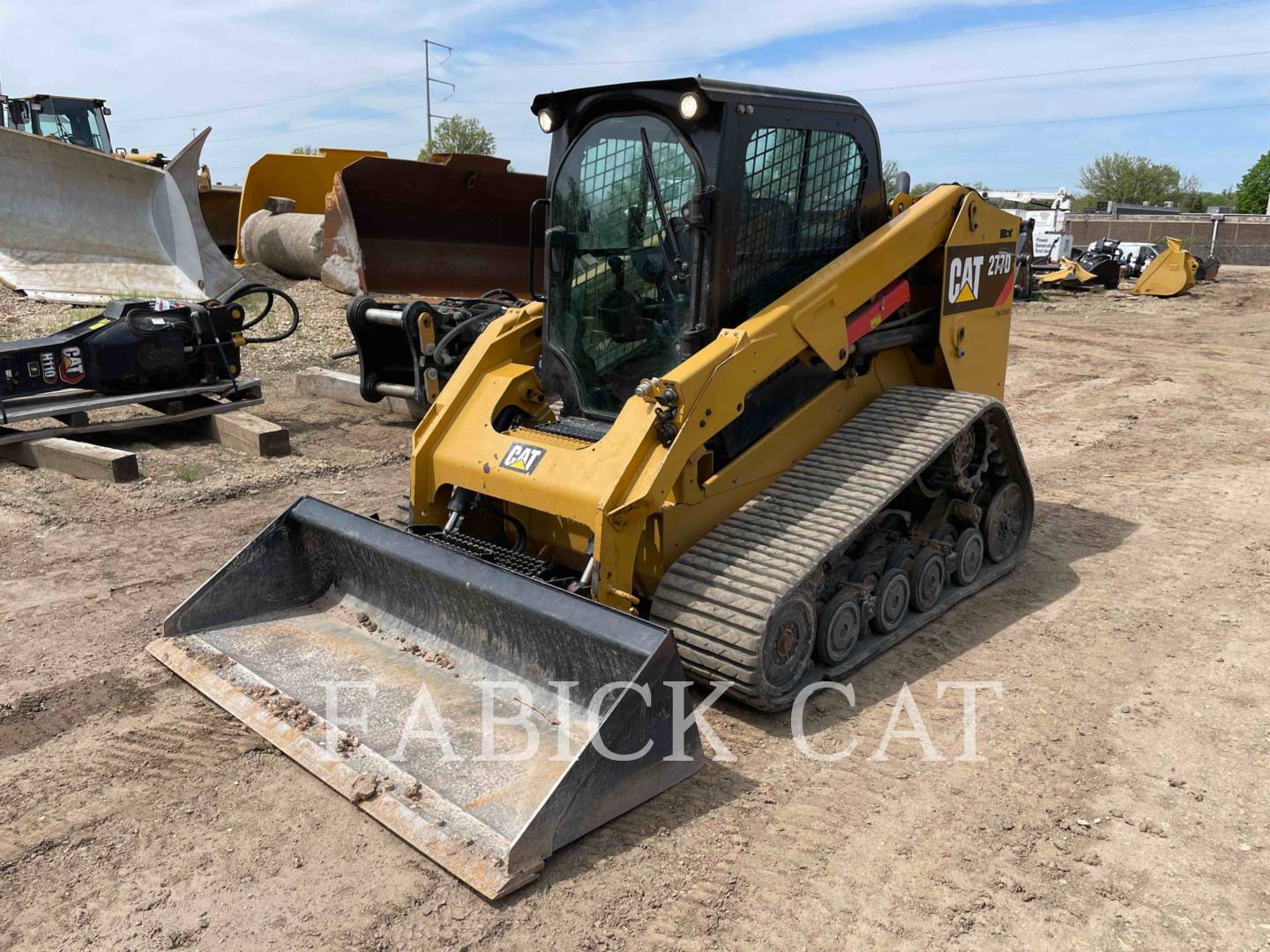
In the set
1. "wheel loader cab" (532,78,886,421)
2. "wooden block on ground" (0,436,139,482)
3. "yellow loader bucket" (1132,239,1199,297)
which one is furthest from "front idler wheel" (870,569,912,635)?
"yellow loader bucket" (1132,239,1199,297)

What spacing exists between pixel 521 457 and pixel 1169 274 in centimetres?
2056

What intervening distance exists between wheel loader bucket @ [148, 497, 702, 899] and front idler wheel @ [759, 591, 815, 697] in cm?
41

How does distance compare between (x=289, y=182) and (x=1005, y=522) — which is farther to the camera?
(x=289, y=182)

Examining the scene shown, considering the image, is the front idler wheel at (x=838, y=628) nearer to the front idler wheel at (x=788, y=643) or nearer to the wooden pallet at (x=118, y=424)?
the front idler wheel at (x=788, y=643)

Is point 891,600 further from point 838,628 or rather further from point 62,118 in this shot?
point 62,118

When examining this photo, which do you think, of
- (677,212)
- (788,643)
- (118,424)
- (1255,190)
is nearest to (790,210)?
(677,212)

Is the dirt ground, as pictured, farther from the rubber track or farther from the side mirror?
the side mirror

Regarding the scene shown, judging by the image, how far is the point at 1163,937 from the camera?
2439mm

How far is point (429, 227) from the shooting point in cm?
1075

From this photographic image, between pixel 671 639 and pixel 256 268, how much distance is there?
1143cm

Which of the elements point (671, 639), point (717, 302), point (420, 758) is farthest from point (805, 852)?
point (717, 302)

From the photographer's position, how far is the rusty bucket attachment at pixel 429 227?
1031 cm

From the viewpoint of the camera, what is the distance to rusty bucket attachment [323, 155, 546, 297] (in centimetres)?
1031

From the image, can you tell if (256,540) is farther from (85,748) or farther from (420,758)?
(420,758)
